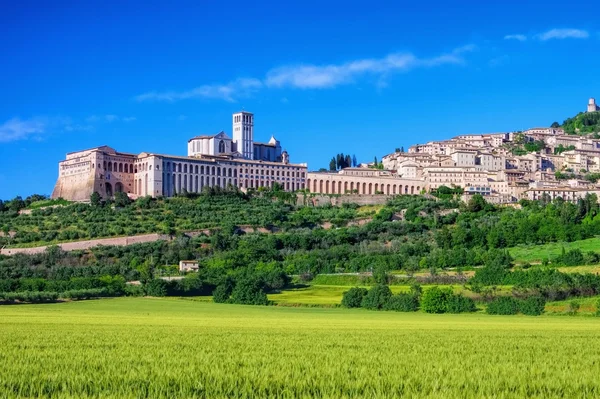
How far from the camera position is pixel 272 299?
1959 inches

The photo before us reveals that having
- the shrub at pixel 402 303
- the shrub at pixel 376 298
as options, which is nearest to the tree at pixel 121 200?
the shrub at pixel 376 298

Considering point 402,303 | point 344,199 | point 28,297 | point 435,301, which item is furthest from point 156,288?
point 344,199

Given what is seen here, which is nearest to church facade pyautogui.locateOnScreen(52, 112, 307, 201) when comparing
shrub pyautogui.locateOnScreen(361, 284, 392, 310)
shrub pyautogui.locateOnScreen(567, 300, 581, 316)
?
shrub pyautogui.locateOnScreen(361, 284, 392, 310)

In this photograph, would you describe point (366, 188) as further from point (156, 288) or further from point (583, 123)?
point (583, 123)

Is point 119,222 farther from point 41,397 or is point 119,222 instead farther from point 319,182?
point 41,397

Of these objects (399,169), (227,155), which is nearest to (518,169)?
(399,169)

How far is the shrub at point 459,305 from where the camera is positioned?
41219 millimetres

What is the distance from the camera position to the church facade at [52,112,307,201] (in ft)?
330

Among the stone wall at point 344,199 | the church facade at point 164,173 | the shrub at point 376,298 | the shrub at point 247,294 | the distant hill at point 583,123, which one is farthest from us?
the distant hill at point 583,123

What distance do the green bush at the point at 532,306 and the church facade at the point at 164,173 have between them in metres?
65.7

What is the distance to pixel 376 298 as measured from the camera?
43719mm

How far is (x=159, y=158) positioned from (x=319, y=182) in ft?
80.8

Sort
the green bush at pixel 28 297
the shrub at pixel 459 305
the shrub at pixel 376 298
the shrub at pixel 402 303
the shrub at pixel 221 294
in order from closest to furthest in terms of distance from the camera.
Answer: the shrub at pixel 459 305
the shrub at pixel 402 303
the shrub at pixel 376 298
the green bush at pixel 28 297
the shrub at pixel 221 294

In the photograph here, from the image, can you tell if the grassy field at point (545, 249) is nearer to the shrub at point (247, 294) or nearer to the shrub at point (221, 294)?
the shrub at point (247, 294)
